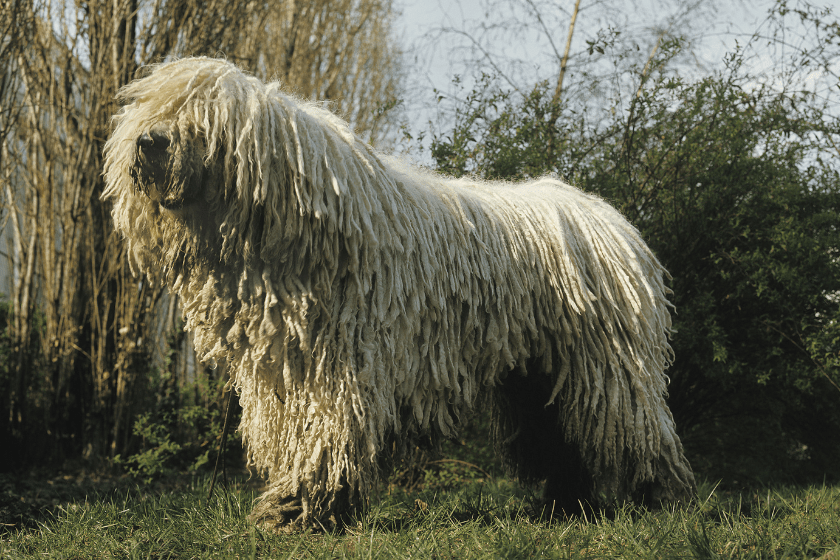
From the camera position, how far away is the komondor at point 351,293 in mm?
2445

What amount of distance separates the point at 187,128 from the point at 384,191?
78 cm

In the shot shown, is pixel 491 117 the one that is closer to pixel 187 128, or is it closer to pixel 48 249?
pixel 187 128

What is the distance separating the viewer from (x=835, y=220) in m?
4.41

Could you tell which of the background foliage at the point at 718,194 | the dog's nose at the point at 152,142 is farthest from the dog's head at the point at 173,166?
the background foliage at the point at 718,194

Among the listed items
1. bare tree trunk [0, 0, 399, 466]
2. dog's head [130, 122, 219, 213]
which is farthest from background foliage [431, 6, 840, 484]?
dog's head [130, 122, 219, 213]

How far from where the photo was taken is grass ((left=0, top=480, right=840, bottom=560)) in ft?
7.72

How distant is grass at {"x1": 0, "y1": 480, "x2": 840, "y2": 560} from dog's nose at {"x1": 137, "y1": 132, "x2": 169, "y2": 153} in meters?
1.48

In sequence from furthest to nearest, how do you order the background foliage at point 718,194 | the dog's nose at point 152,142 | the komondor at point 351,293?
the background foliage at point 718,194 → the komondor at point 351,293 → the dog's nose at point 152,142

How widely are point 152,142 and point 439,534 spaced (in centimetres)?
185

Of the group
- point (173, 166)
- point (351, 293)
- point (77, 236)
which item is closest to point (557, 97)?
point (351, 293)

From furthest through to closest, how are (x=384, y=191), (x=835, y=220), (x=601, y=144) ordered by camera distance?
(x=601, y=144)
(x=835, y=220)
(x=384, y=191)

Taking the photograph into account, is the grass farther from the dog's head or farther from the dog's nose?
the dog's nose

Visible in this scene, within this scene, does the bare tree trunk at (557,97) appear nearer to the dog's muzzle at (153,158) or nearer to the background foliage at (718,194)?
the background foliage at (718,194)

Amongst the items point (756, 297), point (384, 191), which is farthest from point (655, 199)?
point (384, 191)
